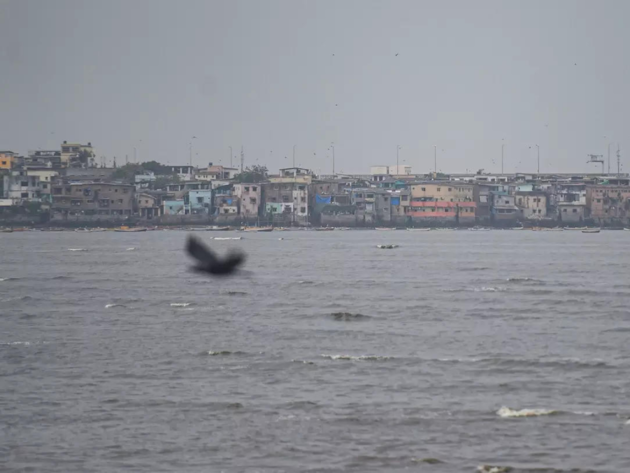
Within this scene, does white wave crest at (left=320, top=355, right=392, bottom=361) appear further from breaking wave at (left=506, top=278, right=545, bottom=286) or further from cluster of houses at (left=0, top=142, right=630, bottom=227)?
cluster of houses at (left=0, top=142, right=630, bottom=227)

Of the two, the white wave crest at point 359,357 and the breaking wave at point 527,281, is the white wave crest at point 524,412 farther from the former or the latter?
the breaking wave at point 527,281

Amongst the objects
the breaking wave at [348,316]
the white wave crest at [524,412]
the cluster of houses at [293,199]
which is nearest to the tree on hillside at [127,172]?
the cluster of houses at [293,199]

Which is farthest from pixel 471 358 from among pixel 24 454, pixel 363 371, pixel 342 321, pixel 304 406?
pixel 24 454

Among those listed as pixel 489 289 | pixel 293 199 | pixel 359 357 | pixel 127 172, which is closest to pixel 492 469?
pixel 359 357

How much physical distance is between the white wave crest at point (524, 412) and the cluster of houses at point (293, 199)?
117904 millimetres

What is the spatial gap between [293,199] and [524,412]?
12131 centimetres

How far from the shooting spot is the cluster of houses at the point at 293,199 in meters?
138

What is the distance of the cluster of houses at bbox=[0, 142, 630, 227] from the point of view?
453ft

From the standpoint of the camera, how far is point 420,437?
17.6 metres

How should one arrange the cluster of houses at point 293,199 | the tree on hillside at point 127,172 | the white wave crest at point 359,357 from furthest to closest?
the tree on hillside at point 127,172
the cluster of houses at point 293,199
the white wave crest at point 359,357

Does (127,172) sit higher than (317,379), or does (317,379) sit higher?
(127,172)

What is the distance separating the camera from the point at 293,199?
140 meters

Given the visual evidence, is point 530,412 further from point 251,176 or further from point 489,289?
point 251,176

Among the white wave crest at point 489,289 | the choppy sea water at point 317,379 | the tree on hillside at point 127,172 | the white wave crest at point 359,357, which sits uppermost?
the tree on hillside at point 127,172
